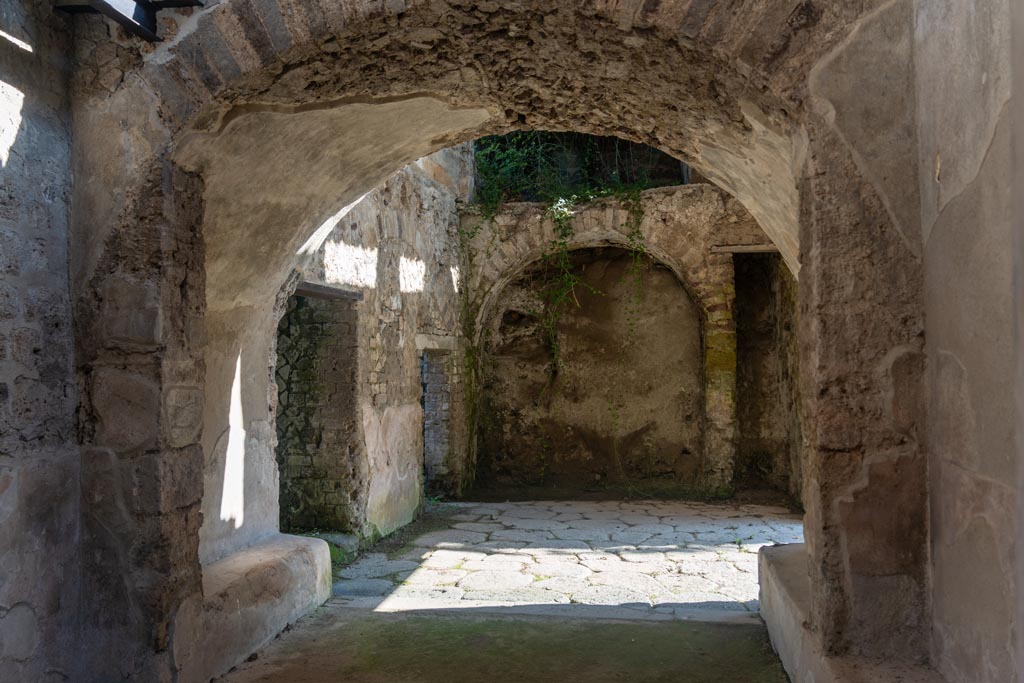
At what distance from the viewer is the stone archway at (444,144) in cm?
219

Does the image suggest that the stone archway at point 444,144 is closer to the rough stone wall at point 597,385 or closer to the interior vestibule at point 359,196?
the interior vestibule at point 359,196

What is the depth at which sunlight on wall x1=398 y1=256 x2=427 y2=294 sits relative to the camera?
249 inches

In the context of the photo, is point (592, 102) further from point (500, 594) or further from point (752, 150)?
point (500, 594)

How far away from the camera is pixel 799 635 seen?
2.66 meters

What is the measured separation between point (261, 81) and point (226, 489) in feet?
5.67

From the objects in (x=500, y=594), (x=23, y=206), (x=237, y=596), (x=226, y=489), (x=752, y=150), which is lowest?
(x=500, y=594)

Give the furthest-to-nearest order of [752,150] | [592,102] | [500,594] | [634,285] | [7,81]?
[634,285], [500,594], [592,102], [752,150], [7,81]

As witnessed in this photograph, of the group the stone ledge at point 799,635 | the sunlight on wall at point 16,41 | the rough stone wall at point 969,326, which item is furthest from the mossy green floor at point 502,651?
the sunlight on wall at point 16,41

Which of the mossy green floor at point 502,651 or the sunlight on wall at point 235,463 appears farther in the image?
the sunlight on wall at point 235,463

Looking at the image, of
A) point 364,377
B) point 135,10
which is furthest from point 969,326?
point 364,377

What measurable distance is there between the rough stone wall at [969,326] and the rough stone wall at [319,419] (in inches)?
155

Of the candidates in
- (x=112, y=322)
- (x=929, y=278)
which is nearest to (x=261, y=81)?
(x=112, y=322)

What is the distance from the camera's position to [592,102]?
3.01m

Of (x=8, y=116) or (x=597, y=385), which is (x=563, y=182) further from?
(x=8, y=116)
